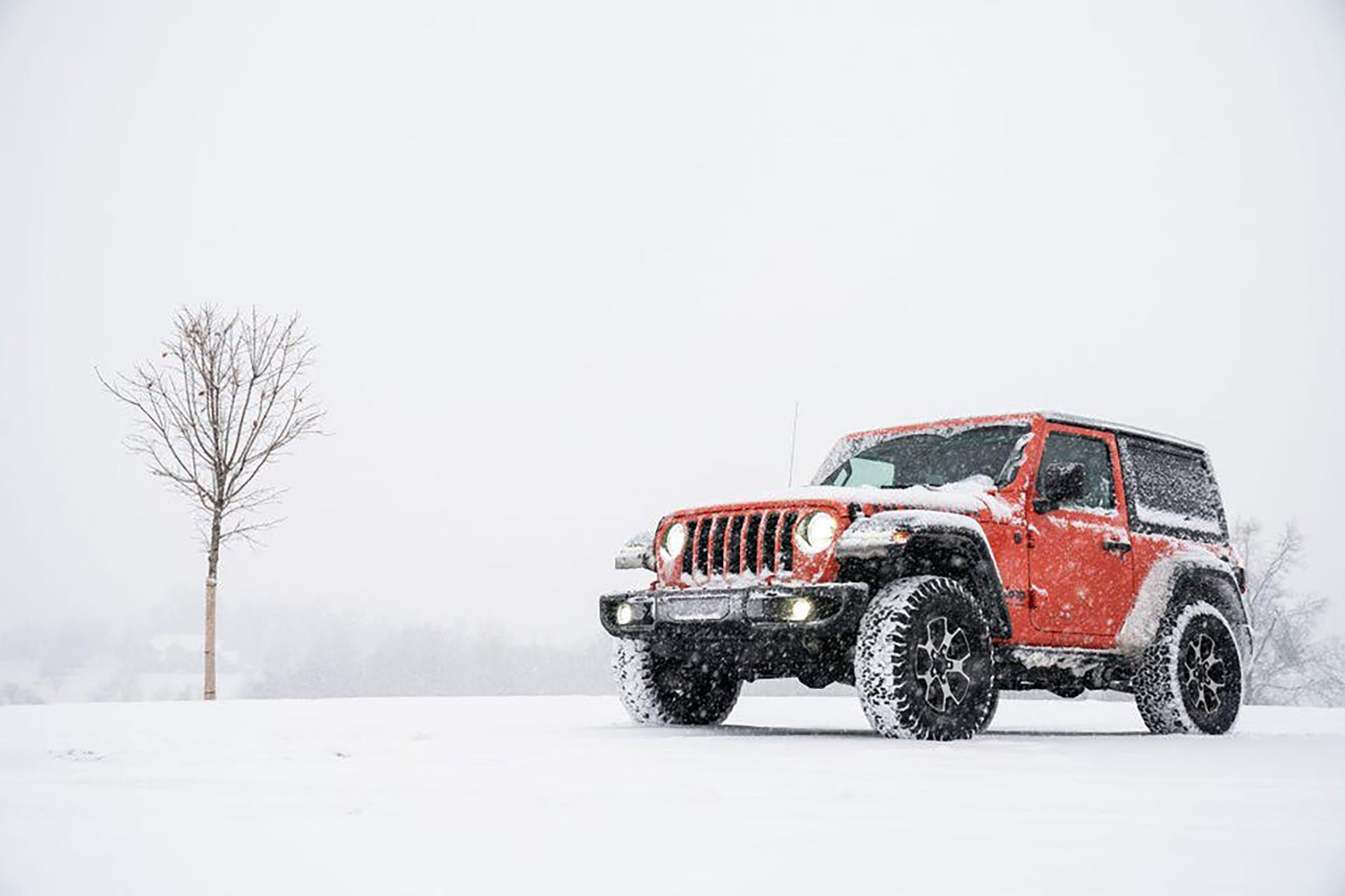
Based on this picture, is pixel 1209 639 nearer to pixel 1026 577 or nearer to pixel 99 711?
pixel 1026 577

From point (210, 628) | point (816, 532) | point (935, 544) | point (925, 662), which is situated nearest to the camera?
point (925, 662)

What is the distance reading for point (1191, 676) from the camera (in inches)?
327

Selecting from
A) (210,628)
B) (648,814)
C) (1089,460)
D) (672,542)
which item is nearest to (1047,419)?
(1089,460)

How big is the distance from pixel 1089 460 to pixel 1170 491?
89 centimetres

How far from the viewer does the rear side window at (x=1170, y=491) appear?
853cm

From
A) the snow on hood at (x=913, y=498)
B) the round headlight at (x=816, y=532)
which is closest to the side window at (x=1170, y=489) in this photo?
the snow on hood at (x=913, y=498)

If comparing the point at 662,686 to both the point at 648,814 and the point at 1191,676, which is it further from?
the point at 648,814

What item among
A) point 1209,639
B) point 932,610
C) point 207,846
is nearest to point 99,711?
point 932,610

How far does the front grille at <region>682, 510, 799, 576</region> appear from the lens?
6996mm

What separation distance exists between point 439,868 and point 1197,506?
7.52 meters

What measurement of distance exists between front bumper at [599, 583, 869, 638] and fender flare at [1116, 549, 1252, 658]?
2349 millimetres

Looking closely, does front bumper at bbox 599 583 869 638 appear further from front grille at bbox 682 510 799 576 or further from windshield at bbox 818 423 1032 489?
windshield at bbox 818 423 1032 489

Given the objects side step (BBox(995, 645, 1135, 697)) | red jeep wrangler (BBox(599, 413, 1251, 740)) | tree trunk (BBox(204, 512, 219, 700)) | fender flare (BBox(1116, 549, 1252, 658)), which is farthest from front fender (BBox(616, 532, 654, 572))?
tree trunk (BBox(204, 512, 219, 700))

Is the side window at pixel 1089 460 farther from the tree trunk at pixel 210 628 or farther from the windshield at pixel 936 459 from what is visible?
the tree trunk at pixel 210 628
